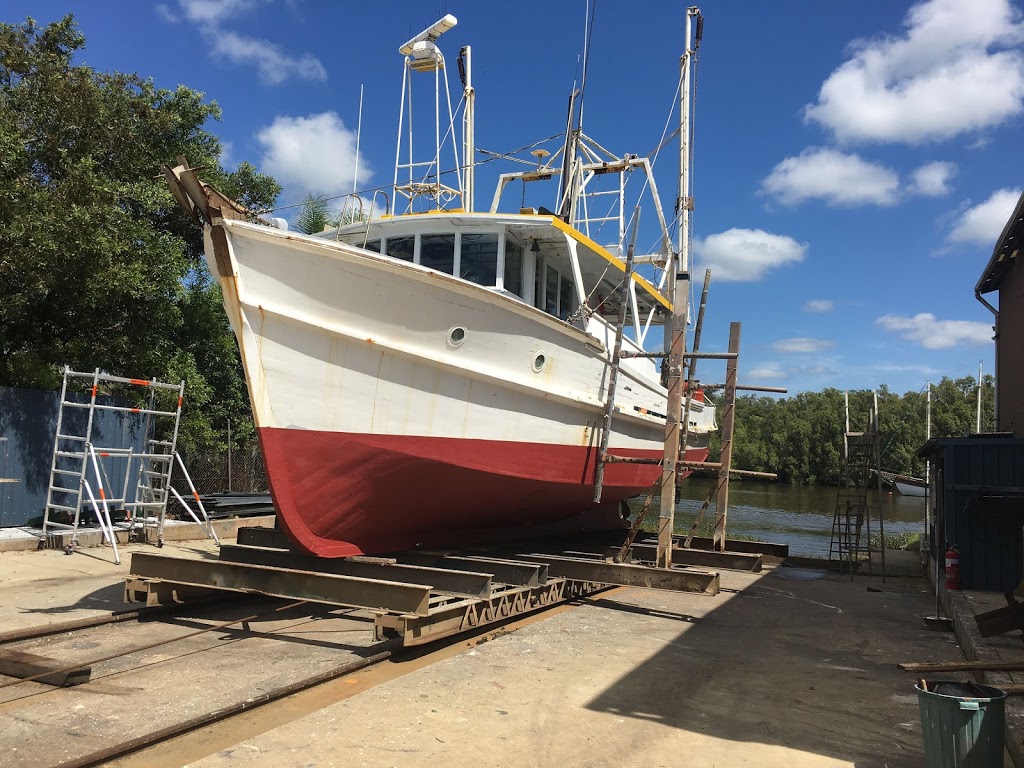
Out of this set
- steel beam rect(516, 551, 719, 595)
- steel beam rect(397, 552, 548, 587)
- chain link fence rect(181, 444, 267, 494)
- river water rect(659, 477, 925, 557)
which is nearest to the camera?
steel beam rect(397, 552, 548, 587)

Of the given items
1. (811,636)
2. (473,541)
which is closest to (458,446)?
(473,541)

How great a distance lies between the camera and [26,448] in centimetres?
1027

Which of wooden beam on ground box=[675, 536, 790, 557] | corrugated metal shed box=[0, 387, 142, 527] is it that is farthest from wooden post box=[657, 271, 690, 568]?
corrugated metal shed box=[0, 387, 142, 527]

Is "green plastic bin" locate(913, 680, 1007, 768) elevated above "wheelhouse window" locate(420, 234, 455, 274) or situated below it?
below

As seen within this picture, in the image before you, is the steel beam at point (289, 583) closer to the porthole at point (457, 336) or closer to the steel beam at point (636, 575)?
the steel beam at point (636, 575)

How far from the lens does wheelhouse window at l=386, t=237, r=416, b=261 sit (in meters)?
8.88

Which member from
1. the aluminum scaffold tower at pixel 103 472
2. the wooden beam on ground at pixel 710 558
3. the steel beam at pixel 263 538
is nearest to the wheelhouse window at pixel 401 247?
the steel beam at pixel 263 538

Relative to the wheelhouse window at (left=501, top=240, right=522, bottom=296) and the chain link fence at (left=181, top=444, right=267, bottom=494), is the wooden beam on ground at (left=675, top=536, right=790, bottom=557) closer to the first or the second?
the wheelhouse window at (left=501, top=240, right=522, bottom=296)

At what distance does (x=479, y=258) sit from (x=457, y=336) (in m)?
1.80

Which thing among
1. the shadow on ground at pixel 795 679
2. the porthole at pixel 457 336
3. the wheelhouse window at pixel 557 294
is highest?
the wheelhouse window at pixel 557 294

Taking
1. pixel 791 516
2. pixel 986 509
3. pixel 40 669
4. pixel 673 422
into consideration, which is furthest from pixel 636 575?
pixel 791 516

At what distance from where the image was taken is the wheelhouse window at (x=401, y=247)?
350 inches

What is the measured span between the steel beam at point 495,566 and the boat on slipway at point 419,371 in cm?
27

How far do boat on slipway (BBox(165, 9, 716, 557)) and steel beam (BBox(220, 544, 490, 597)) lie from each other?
17 cm
